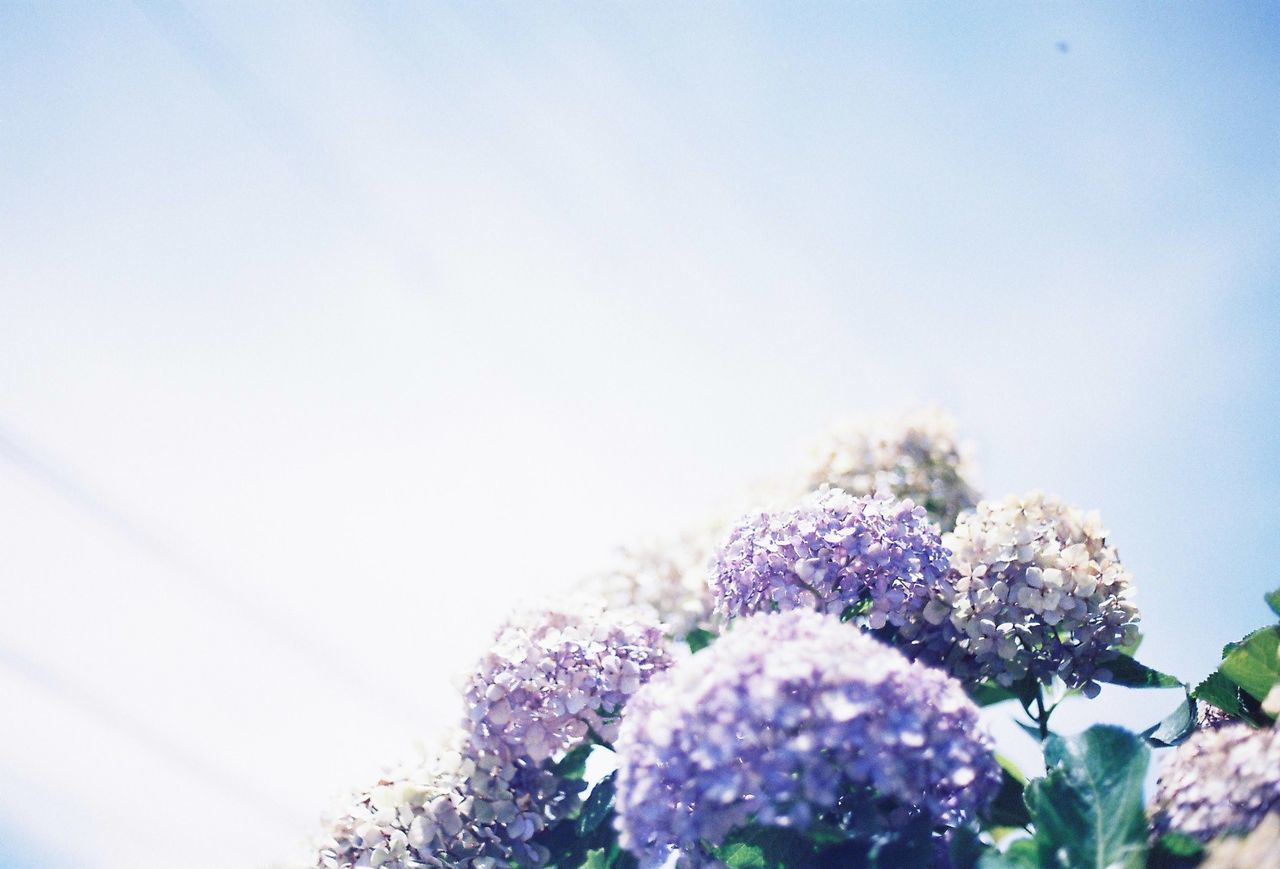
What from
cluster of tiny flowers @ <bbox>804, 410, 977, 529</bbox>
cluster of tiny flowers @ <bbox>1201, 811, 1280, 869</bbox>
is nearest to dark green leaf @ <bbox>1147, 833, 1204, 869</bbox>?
cluster of tiny flowers @ <bbox>1201, 811, 1280, 869</bbox>

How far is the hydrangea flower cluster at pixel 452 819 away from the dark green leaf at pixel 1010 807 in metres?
0.73

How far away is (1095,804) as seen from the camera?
1.20 m

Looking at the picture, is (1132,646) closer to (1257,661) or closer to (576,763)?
(1257,661)

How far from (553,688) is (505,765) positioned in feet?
0.52

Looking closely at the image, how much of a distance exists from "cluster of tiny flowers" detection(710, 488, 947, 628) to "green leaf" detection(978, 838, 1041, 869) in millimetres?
367

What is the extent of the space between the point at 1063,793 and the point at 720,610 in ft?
1.96

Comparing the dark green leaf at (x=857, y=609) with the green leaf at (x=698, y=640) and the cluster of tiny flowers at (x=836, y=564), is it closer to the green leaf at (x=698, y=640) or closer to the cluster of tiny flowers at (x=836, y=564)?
the cluster of tiny flowers at (x=836, y=564)

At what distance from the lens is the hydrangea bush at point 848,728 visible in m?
1.07

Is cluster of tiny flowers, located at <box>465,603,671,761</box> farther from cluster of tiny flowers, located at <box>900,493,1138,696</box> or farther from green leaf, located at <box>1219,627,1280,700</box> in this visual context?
green leaf, located at <box>1219,627,1280,700</box>

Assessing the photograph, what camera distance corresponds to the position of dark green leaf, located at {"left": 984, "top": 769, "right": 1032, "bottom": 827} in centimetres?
147

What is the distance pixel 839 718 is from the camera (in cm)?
104

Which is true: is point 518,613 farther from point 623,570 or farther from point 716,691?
point 623,570

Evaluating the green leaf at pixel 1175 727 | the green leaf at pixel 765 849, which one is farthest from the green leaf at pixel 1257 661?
the green leaf at pixel 765 849

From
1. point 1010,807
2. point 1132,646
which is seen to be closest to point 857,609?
point 1010,807
